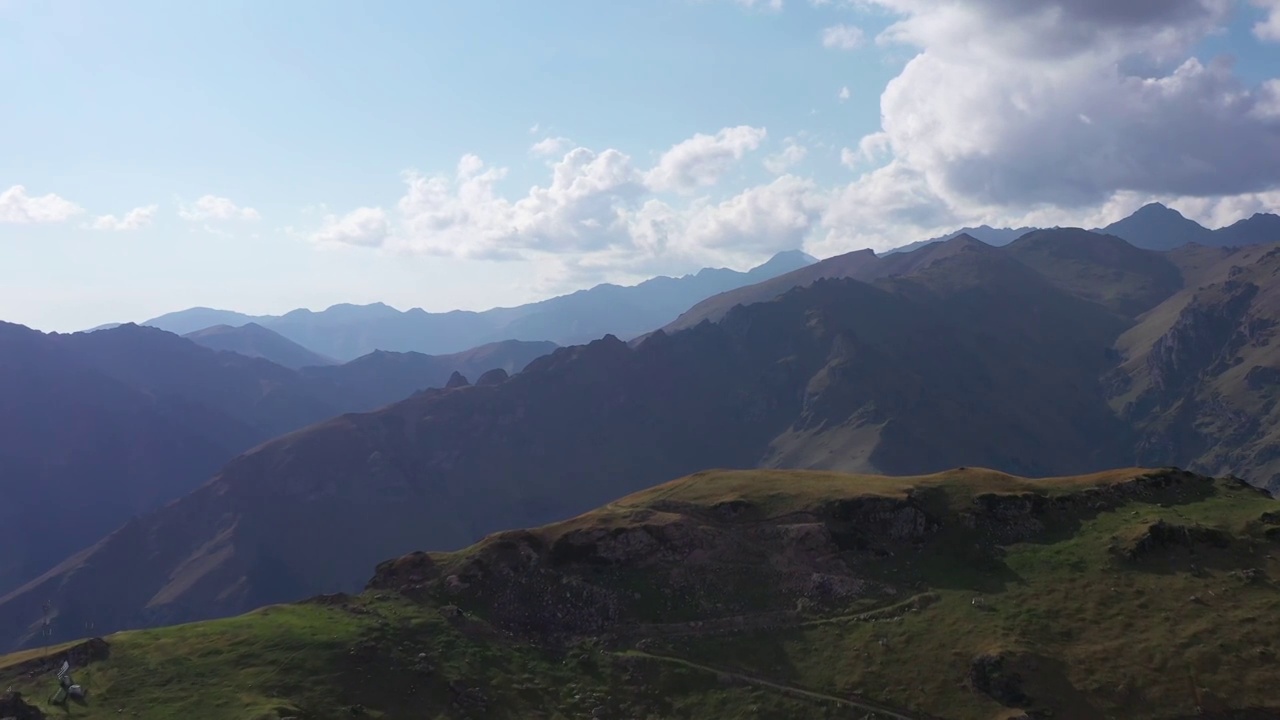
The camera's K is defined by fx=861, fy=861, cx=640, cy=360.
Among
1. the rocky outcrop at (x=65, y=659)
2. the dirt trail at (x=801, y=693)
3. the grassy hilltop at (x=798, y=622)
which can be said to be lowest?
the dirt trail at (x=801, y=693)

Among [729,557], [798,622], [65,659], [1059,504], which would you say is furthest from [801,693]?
[65,659]

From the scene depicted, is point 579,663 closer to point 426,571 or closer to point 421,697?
point 421,697

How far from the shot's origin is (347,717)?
2520 inches

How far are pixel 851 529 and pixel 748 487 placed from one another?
54.5 ft

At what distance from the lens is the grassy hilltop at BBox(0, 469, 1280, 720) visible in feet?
214

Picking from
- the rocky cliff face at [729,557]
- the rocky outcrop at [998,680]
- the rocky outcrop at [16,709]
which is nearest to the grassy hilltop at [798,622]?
the rocky outcrop at [998,680]

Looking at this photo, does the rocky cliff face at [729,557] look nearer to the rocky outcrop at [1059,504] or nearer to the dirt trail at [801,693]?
the rocky outcrop at [1059,504]

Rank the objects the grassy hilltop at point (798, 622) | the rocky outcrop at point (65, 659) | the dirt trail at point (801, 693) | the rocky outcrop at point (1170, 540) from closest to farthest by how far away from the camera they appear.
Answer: the grassy hilltop at point (798, 622) < the dirt trail at point (801, 693) < the rocky outcrop at point (65, 659) < the rocky outcrop at point (1170, 540)

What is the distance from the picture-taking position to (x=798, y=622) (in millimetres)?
79812

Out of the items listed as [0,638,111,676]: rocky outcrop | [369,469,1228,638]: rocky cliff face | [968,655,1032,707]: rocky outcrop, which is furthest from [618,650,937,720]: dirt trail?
[0,638,111,676]: rocky outcrop

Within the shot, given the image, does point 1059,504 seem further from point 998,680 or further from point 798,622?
point 798,622

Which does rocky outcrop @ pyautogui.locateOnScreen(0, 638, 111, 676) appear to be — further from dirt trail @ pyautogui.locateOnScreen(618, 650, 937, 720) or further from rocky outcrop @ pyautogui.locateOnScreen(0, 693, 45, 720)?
dirt trail @ pyautogui.locateOnScreen(618, 650, 937, 720)

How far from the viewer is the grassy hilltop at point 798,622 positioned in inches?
2574

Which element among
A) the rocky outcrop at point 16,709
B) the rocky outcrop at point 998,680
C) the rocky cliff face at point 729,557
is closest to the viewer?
the rocky outcrop at point 16,709
